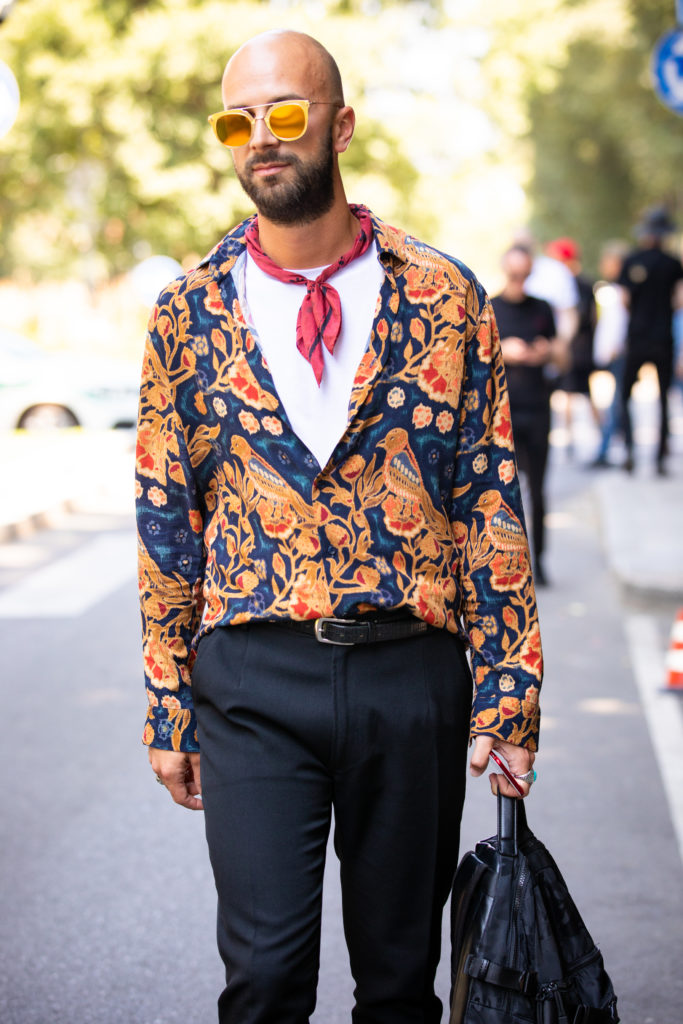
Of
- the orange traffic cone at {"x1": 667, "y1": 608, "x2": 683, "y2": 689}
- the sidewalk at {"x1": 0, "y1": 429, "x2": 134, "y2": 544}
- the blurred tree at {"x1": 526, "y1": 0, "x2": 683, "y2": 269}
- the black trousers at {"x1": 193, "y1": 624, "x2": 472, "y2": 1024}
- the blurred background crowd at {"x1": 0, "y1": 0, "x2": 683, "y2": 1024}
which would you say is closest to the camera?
the black trousers at {"x1": 193, "y1": 624, "x2": 472, "y2": 1024}

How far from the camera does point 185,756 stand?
2.54 m

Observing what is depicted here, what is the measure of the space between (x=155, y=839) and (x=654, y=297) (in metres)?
8.38

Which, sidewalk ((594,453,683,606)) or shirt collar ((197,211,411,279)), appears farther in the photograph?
sidewalk ((594,453,683,606))

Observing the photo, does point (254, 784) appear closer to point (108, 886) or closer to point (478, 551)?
point (478, 551)

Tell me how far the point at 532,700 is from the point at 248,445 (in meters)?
0.67

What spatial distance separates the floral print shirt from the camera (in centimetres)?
232

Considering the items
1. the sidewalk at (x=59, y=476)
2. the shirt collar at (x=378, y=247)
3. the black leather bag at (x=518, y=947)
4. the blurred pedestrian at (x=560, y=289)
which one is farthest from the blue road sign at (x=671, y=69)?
the black leather bag at (x=518, y=947)

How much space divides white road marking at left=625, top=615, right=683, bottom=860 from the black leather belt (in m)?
2.51

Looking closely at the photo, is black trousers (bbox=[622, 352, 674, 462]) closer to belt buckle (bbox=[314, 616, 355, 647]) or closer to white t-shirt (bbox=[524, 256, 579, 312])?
white t-shirt (bbox=[524, 256, 579, 312])

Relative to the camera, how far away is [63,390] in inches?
687

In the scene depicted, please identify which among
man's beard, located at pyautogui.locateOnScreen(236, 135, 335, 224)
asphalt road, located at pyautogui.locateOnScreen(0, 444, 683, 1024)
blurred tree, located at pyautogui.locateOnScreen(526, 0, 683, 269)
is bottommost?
asphalt road, located at pyautogui.locateOnScreen(0, 444, 683, 1024)

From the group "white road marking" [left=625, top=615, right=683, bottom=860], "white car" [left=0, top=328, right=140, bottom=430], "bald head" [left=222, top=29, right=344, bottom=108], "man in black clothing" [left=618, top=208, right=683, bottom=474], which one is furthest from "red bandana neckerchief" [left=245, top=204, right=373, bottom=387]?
"white car" [left=0, top=328, right=140, bottom=430]

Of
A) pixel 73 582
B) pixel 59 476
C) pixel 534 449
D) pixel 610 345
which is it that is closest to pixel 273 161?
pixel 534 449

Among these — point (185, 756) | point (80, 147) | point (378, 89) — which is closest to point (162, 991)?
point (185, 756)
